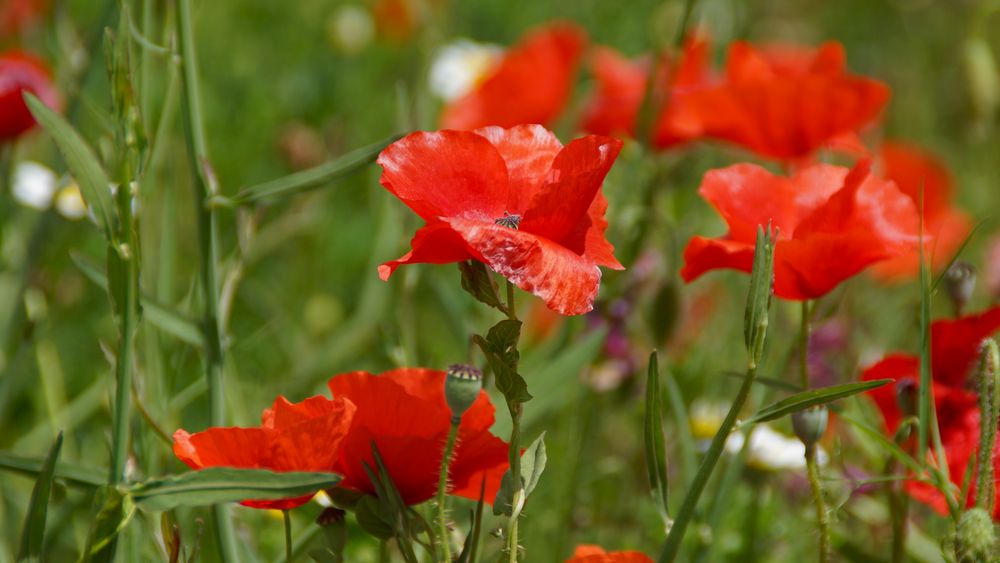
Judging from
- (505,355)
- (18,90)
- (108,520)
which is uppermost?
(18,90)

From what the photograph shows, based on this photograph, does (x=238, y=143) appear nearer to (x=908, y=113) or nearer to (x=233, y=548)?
(x=233, y=548)

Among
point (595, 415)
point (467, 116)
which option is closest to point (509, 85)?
point (467, 116)

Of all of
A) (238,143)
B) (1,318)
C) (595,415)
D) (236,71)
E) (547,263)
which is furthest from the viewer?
(236,71)

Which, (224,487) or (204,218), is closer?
(224,487)

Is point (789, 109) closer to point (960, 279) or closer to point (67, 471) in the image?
point (960, 279)

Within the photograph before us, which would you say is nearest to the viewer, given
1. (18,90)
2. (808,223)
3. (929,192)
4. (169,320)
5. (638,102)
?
(808,223)

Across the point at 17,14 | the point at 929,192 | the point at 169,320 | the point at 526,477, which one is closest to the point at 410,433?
the point at 526,477

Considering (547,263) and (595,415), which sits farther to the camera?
(595,415)

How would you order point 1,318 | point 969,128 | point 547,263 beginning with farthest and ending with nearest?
point 969,128 < point 1,318 < point 547,263
